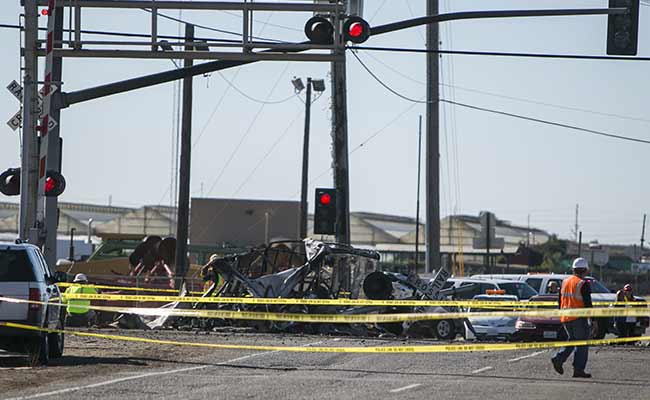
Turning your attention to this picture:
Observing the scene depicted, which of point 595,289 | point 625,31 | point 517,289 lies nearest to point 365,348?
point 625,31

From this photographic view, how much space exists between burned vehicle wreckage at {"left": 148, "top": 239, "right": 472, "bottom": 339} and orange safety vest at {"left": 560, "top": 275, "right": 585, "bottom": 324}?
10671 mm

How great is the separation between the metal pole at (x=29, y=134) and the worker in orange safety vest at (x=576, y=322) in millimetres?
9299

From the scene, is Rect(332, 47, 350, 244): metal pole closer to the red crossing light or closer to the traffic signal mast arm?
the traffic signal mast arm

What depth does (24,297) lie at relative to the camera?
719 inches

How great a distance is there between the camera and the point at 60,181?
23.0m

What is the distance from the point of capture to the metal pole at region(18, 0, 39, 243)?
22.5 metres

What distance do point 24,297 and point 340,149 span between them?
14.0 metres

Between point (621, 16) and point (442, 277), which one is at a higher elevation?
point (621, 16)

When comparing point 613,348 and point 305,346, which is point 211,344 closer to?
point 305,346

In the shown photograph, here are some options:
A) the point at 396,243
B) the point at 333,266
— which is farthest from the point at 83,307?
the point at 396,243

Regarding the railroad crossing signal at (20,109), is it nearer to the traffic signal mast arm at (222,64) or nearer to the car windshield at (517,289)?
the traffic signal mast arm at (222,64)

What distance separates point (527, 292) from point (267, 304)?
833 centimetres

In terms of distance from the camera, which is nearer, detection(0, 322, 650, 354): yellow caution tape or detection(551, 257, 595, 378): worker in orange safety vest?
detection(551, 257, 595, 378): worker in orange safety vest

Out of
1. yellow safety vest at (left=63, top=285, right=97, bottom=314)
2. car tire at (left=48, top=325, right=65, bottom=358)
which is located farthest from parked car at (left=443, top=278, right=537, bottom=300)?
car tire at (left=48, top=325, right=65, bottom=358)
